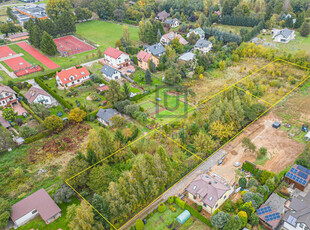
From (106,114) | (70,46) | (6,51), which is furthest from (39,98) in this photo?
(6,51)

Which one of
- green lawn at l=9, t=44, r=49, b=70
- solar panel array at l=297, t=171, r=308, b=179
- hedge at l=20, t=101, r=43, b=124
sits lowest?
green lawn at l=9, t=44, r=49, b=70

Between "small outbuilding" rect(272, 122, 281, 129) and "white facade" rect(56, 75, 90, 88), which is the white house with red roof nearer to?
"white facade" rect(56, 75, 90, 88)

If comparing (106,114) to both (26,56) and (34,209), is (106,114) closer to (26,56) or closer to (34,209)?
(34,209)

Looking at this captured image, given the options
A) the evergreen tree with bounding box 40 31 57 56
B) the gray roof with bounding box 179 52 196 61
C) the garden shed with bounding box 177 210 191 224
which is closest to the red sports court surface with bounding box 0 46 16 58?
the evergreen tree with bounding box 40 31 57 56

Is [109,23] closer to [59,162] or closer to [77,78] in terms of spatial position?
[77,78]

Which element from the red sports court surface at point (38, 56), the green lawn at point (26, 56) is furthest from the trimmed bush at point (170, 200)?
the green lawn at point (26, 56)

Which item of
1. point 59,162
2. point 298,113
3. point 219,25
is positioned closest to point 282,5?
point 219,25
